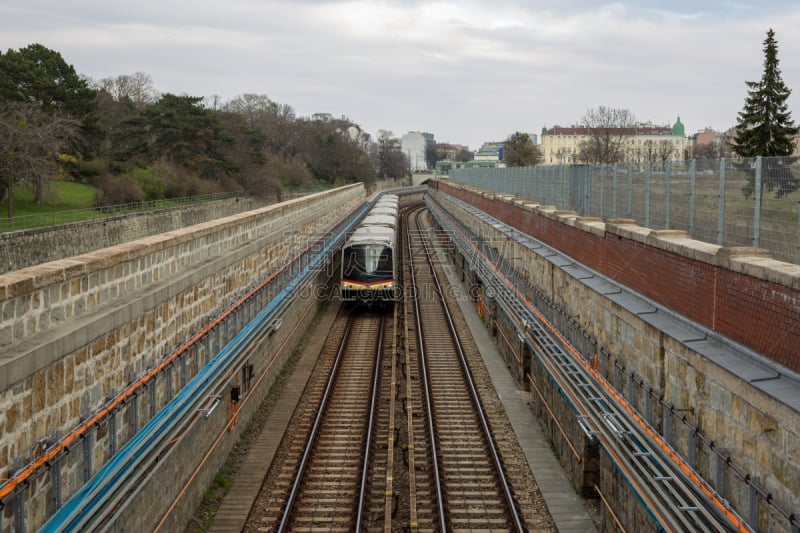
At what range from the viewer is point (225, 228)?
14555 millimetres

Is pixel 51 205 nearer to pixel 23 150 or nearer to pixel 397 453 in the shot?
pixel 23 150

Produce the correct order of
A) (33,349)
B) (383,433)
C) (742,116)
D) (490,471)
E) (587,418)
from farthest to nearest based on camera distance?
(742,116) → (383,433) → (490,471) → (587,418) → (33,349)

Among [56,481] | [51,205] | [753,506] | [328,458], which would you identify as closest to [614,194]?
[328,458]

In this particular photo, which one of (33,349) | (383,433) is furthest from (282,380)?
(33,349)

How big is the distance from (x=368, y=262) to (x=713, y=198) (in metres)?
14.8

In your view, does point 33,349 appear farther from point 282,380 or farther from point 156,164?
point 156,164

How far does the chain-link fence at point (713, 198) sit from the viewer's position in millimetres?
7797

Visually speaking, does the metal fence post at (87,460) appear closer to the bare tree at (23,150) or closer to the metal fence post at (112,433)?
the metal fence post at (112,433)

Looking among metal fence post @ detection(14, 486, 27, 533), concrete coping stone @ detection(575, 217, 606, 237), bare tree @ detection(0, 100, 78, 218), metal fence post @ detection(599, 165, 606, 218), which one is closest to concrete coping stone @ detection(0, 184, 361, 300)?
metal fence post @ detection(14, 486, 27, 533)

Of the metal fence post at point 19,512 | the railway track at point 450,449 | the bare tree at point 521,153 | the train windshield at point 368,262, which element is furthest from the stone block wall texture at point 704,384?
the bare tree at point 521,153

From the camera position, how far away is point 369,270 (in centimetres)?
2348

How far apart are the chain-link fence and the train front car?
8.27 meters

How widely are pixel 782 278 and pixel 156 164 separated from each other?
46.5m

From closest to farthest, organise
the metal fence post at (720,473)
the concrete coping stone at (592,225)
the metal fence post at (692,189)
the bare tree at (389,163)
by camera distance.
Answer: the metal fence post at (720,473), the metal fence post at (692,189), the concrete coping stone at (592,225), the bare tree at (389,163)
